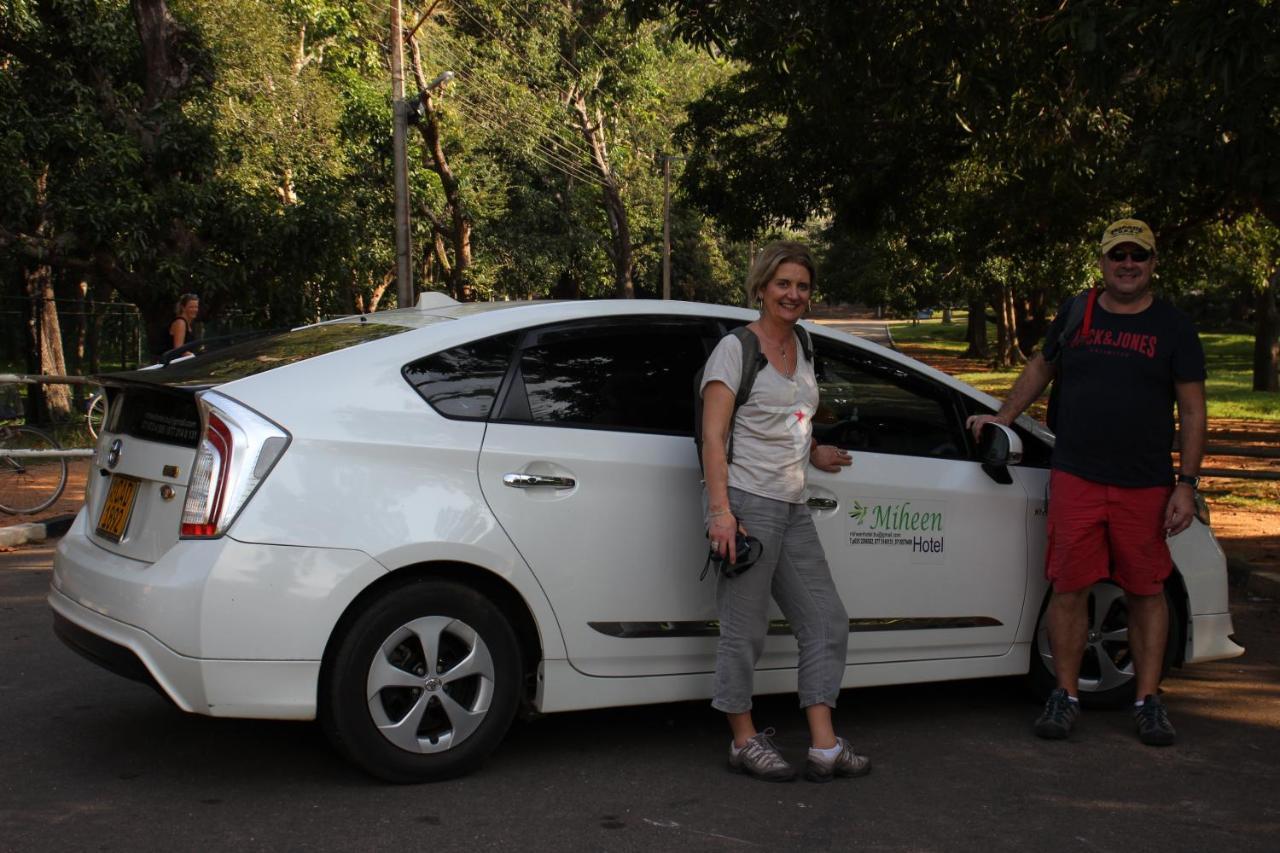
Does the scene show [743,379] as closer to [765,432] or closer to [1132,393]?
[765,432]

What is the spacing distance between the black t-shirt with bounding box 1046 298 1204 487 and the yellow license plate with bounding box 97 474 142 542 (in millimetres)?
3359

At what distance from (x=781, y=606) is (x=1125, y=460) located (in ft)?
4.76

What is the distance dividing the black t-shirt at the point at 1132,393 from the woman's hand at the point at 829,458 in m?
0.94

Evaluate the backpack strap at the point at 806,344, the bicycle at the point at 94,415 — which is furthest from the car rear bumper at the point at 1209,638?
the bicycle at the point at 94,415

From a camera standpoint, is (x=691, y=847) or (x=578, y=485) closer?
(x=691, y=847)

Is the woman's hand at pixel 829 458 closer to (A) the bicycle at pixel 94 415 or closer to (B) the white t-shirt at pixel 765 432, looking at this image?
(B) the white t-shirt at pixel 765 432

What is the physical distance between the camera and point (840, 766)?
4.57 metres

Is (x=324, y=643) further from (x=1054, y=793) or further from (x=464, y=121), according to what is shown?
(x=464, y=121)

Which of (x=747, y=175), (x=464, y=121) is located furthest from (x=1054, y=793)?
(x=464, y=121)

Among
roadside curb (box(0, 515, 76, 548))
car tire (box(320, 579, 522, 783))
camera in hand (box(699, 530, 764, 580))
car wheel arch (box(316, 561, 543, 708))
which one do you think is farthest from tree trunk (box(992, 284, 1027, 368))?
car tire (box(320, 579, 522, 783))

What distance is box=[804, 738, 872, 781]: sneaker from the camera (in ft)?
14.8

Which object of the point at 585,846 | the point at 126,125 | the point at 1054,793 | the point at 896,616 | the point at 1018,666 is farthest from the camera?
the point at 126,125

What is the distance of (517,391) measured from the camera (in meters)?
4.57

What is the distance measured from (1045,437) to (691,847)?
8.15 feet
